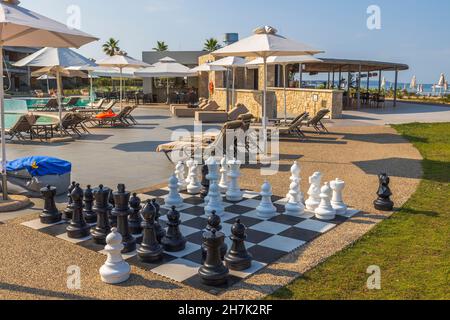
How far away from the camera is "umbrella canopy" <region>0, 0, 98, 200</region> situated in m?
5.49

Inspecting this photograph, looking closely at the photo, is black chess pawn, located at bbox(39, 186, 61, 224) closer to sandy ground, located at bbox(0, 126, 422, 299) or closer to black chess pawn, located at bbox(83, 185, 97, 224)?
sandy ground, located at bbox(0, 126, 422, 299)

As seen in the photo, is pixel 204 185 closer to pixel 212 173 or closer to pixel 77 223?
pixel 212 173

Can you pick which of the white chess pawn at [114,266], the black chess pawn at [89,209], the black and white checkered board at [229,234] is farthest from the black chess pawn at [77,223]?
the white chess pawn at [114,266]

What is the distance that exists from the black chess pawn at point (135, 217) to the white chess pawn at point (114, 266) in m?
0.95

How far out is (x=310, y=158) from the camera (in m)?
9.54

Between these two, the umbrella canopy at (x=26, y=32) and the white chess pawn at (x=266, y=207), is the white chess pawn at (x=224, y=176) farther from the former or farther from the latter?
the umbrella canopy at (x=26, y=32)

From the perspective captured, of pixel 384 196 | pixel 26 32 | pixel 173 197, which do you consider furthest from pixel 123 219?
pixel 26 32

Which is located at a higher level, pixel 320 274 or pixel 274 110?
pixel 274 110

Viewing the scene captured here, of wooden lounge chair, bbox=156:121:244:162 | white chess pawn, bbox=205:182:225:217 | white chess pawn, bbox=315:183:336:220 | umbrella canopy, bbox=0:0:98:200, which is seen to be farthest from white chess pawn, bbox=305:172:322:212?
umbrella canopy, bbox=0:0:98:200

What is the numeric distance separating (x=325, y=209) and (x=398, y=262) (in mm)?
1364

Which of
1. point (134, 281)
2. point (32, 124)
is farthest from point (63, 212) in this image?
point (32, 124)

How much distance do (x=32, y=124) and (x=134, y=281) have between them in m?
10.3

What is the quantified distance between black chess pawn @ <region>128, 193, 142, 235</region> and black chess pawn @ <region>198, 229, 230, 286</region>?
1277 millimetres
